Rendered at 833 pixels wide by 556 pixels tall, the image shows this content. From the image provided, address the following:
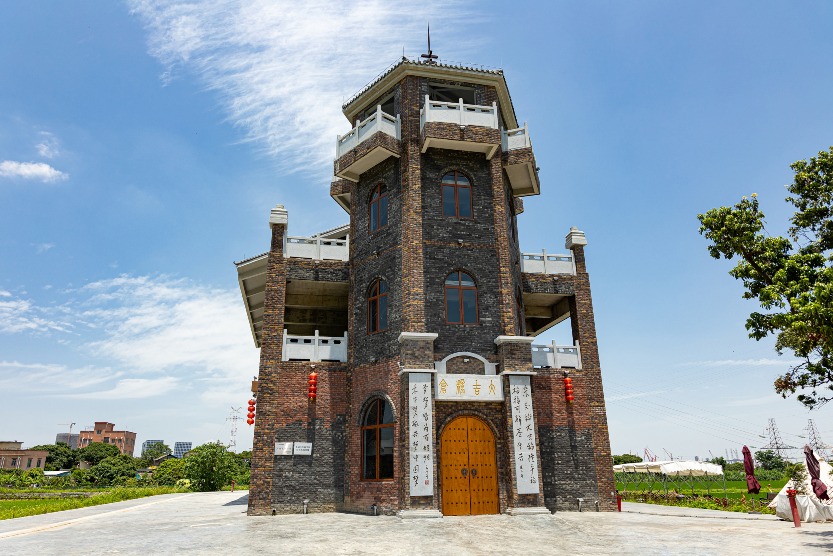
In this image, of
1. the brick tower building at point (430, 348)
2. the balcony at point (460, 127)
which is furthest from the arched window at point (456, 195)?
the balcony at point (460, 127)

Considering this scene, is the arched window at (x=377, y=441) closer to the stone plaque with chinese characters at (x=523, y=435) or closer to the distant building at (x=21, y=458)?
the stone plaque with chinese characters at (x=523, y=435)

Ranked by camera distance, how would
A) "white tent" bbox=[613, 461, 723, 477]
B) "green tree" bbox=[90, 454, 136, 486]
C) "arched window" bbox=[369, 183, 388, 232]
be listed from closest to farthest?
"arched window" bbox=[369, 183, 388, 232] < "white tent" bbox=[613, 461, 723, 477] < "green tree" bbox=[90, 454, 136, 486]

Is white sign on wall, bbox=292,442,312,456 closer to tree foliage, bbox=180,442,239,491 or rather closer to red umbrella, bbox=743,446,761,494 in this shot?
red umbrella, bbox=743,446,761,494

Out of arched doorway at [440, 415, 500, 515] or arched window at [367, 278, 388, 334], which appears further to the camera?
arched window at [367, 278, 388, 334]

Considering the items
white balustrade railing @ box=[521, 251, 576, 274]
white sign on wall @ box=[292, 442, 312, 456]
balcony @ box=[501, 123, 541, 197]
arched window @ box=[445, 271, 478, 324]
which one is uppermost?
balcony @ box=[501, 123, 541, 197]

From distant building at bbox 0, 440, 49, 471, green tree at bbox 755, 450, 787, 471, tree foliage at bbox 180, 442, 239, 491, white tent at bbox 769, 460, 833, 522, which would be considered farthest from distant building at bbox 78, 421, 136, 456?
white tent at bbox 769, 460, 833, 522

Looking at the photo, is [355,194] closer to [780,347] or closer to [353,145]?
[353,145]

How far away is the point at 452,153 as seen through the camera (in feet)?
61.0

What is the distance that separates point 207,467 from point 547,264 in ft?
91.3

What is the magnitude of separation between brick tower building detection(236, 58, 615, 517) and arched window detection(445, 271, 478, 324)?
5 centimetres

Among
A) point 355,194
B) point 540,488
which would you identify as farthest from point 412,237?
point 540,488

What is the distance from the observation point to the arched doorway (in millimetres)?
14898

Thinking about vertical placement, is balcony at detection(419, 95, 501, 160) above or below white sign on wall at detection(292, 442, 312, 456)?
above

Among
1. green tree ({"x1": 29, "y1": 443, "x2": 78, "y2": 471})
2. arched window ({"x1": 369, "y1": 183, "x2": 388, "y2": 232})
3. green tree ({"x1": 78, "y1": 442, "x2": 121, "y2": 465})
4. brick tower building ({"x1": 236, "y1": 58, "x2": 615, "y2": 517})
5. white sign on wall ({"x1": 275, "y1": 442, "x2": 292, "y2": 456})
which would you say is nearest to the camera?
brick tower building ({"x1": 236, "y1": 58, "x2": 615, "y2": 517})
